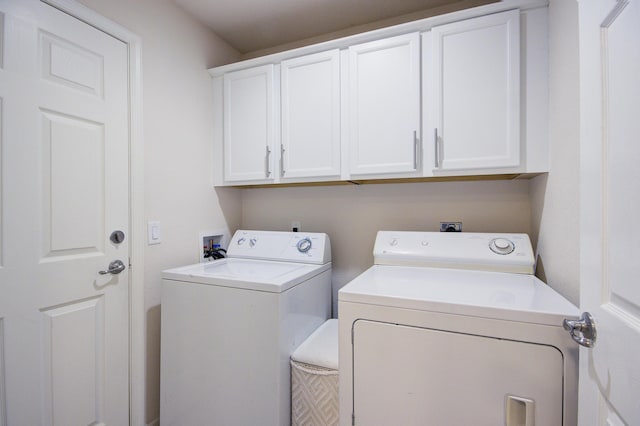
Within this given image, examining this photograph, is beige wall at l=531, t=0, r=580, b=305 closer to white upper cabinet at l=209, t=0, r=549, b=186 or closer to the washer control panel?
white upper cabinet at l=209, t=0, r=549, b=186

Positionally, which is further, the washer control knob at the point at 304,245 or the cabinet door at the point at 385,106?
the washer control knob at the point at 304,245

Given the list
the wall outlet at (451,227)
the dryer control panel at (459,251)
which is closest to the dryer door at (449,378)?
the dryer control panel at (459,251)

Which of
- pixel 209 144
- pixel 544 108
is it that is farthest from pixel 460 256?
pixel 209 144

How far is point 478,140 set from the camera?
147 cm

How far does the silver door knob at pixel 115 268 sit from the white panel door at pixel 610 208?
187cm

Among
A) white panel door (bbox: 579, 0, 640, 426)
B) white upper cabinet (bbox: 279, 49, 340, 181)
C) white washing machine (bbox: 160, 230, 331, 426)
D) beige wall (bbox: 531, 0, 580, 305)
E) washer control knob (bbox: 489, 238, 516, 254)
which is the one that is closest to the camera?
white panel door (bbox: 579, 0, 640, 426)

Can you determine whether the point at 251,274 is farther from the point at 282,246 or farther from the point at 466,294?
the point at 466,294

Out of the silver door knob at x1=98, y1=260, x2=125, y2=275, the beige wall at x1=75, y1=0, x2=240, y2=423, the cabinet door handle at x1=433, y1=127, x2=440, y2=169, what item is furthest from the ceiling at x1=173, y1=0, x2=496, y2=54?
the silver door knob at x1=98, y1=260, x2=125, y2=275

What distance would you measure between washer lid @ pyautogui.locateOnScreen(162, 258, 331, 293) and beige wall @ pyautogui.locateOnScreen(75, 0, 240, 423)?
24 cm

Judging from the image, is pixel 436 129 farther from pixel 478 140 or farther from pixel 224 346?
pixel 224 346

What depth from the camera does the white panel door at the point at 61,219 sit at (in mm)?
1170

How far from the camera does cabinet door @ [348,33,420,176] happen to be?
158 centimetres

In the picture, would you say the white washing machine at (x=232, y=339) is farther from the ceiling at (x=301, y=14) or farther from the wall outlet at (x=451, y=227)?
the ceiling at (x=301, y=14)

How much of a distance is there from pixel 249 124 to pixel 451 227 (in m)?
1.46
